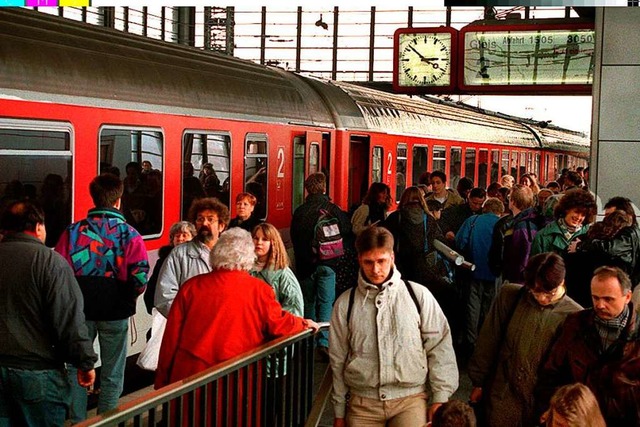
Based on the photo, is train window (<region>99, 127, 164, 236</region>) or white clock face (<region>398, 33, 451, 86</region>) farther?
white clock face (<region>398, 33, 451, 86</region>)

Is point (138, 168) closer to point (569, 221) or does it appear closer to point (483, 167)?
point (569, 221)

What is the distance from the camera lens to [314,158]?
14617mm

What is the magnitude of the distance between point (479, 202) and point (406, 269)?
1605mm

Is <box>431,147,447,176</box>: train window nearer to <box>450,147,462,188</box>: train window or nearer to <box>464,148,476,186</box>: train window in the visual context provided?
<box>450,147,462,188</box>: train window

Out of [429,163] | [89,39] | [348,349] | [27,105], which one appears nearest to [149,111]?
[89,39]

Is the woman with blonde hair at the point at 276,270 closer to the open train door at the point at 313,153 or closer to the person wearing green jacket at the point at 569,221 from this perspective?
the person wearing green jacket at the point at 569,221

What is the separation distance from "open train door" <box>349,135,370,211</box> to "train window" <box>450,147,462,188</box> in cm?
553

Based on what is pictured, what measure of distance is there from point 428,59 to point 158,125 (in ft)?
22.9

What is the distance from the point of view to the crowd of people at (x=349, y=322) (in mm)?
5074

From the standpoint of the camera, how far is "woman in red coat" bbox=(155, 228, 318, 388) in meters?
5.41

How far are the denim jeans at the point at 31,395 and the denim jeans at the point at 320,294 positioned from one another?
14.7 feet

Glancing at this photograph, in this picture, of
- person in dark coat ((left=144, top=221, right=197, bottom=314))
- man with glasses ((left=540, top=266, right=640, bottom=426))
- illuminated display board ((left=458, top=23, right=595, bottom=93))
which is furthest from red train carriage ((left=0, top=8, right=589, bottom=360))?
man with glasses ((left=540, top=266, right=640, bottom=426))

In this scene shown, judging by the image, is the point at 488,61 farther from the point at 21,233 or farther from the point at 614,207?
the point at 21,233

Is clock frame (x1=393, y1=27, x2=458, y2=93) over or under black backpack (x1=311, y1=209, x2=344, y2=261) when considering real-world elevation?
over
